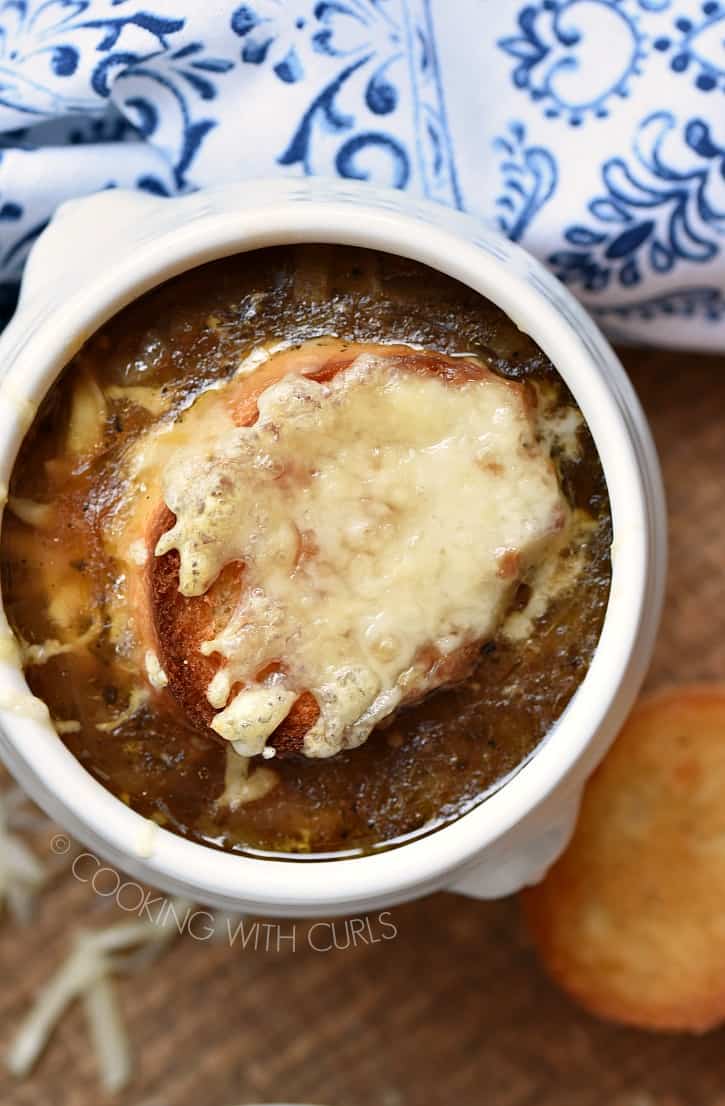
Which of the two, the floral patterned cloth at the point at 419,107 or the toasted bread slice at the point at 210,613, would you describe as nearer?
the toasted bread slice at the point at 210,613

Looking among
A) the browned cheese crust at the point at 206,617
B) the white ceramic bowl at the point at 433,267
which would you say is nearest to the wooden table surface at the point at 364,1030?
the white ceramic bowl at the point at 433,267

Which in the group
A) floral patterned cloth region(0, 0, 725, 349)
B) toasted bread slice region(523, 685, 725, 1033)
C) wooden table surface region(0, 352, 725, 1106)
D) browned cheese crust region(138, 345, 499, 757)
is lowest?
wooden table surface region(0, 352, 725, 1106)

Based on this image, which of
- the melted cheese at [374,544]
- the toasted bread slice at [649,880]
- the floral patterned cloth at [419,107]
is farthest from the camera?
the toasted bread slice at [649,880]

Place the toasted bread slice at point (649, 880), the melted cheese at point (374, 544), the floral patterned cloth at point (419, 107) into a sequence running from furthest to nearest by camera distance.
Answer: the toasted bread slice at point (649, 880), the floral patterned cloth at point (419, 107), the melted cheese at point (374, 544)

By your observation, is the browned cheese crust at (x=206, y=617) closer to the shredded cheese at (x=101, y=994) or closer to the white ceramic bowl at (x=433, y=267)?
the white ceramic bowl at (x=433, y=267)

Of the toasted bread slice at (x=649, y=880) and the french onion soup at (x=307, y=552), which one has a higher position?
the french onion soup at (x=307, y=552)

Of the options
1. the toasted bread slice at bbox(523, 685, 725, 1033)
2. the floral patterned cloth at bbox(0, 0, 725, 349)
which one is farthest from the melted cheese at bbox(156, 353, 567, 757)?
the toasted bread slice at bbox(523, 685, 725, 1033)

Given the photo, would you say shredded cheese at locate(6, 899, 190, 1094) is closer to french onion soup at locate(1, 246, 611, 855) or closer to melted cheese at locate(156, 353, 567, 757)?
french onion soup at locate(1, 246, 611, 855)

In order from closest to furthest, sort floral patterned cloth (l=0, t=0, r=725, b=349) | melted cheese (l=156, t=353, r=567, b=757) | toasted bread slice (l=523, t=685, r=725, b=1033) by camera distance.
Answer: melted cheese (l=156, t=353, r=567, b=757) < floral patterned cloth (l=0, t=0, r=725, b=349) < toasted bread slice (l=523, t=685, r=725, b=1033)
